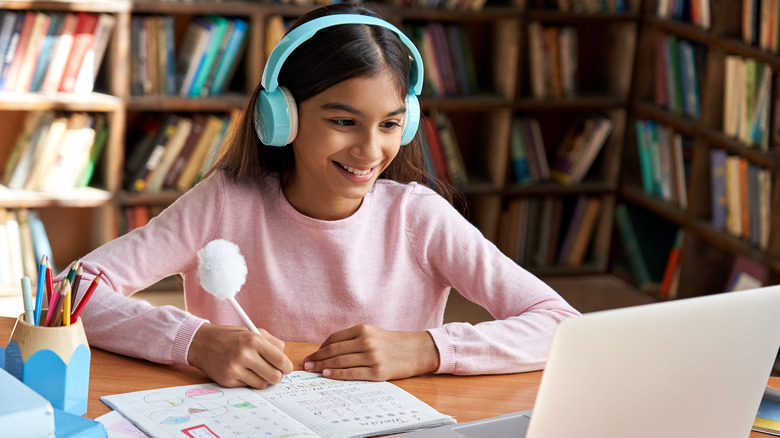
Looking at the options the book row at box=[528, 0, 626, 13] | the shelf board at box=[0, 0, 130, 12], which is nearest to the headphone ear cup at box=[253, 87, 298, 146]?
the shelf board at box=[0, 0, 130, 12]

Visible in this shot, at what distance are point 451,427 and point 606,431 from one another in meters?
0.23

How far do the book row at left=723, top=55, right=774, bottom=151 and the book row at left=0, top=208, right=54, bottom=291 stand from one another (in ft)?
7.67

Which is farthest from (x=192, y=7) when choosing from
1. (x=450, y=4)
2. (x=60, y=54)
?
(x=450, y=4)

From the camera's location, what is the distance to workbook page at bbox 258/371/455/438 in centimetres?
106

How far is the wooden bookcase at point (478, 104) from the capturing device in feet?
10.1

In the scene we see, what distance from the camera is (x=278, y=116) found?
1.41 m

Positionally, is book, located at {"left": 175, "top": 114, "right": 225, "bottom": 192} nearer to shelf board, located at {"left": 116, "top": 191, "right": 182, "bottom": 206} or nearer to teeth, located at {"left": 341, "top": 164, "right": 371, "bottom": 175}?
shelf board, located at {"left": 116, "top": 191, "right": 182, "bottom": 206}

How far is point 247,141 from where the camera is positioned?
1557mm

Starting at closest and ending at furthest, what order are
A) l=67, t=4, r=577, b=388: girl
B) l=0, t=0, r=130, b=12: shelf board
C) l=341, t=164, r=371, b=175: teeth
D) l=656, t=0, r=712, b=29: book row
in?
l=67, t=4, r=577, b=388: girl, l=341, t=164, r=371, b=175: teeth, l=0, t=0, r=130, b=12: shelf board, l=656, t=0, r=712, b=29: book row

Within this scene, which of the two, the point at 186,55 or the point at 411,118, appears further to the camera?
the point at 186,55

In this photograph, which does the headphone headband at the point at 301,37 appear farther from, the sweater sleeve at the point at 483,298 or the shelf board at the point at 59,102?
the shelf board at the point at 59,102

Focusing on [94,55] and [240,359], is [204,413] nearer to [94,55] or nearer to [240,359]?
[240,359]

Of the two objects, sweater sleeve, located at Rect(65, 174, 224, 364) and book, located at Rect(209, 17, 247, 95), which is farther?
book, located at Rect(209, 17, 247, 95)

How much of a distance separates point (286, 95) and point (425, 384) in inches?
19.6
